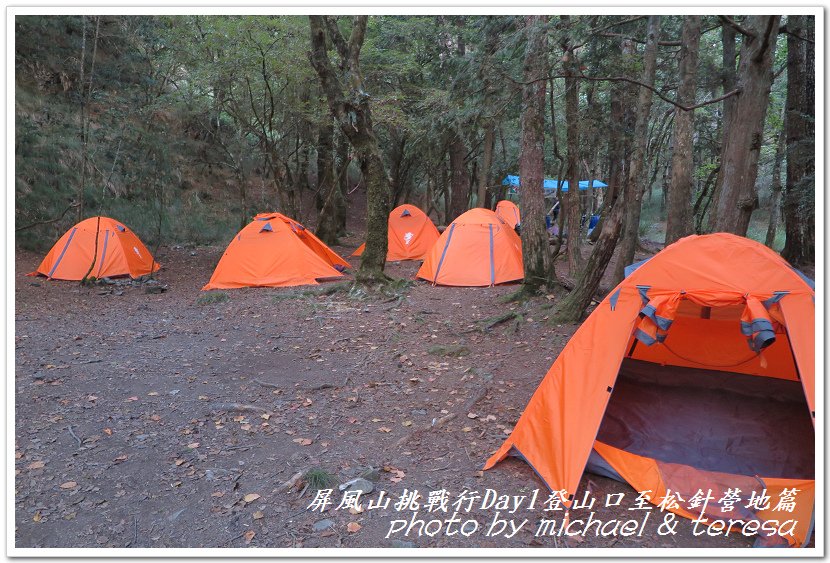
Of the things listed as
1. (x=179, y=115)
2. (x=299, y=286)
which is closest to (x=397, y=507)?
(x=299, y=286)

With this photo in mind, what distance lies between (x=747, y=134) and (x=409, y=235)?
9528mm

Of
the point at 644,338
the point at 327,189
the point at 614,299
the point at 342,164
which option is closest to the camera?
the point at 644,338

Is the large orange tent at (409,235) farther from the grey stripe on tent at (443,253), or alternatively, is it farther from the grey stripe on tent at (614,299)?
the grey stripe on tent at (614,299)

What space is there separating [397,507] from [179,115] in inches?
575

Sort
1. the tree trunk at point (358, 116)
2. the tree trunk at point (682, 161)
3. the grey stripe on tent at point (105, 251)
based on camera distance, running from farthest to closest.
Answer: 1. the grey stripe on tent at point (105, 251)
2. the tree trunk at point (358, 116)
3. the tree trunk at point (682, 161)

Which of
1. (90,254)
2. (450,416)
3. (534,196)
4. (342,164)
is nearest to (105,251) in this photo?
(90,254)

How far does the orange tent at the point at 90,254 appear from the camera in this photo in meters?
10.5

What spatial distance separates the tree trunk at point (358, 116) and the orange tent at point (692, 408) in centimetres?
549

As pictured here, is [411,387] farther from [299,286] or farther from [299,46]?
[299,46]

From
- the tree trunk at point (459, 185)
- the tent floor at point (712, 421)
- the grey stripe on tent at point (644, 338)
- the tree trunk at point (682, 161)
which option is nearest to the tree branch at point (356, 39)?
the tree trunk at point (682, 161)

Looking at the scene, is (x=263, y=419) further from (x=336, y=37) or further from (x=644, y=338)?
(x=336, y=37)

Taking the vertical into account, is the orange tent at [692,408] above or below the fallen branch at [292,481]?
above

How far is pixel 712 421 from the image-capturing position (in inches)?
167

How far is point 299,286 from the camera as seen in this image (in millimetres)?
10078
